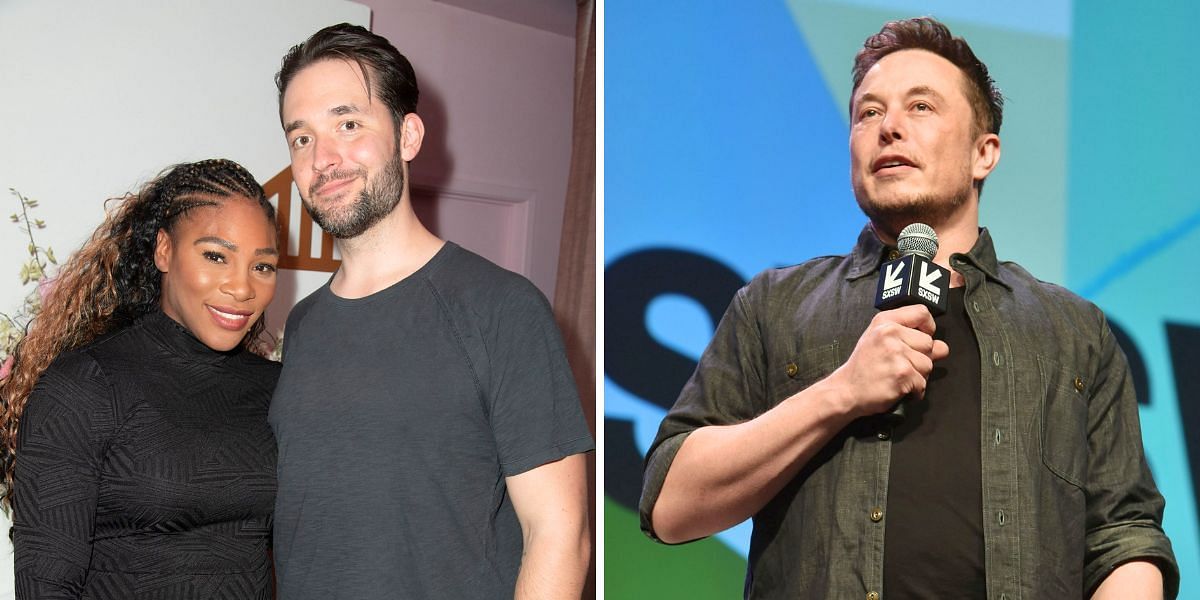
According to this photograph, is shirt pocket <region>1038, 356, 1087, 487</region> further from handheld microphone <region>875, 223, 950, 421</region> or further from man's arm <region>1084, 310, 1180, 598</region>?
handheld microphone <region>875, 223, 950, 421</region>

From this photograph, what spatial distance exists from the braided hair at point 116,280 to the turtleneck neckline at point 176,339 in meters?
0.10

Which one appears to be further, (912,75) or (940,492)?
(912,75)

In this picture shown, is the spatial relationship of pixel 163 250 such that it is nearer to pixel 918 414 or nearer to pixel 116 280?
pixel 116 280

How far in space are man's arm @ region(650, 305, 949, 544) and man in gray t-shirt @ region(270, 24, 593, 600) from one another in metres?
0.17

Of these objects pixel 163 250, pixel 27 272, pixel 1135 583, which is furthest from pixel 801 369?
pixel 27 272

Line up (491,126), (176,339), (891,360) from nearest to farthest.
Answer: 1. (891,360)
2. (176,339)
3. (491,126)

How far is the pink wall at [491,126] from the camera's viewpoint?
4.46m

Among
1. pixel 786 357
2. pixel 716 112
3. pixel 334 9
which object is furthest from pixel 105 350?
pixel 334 9

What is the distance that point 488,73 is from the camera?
15.4 ft

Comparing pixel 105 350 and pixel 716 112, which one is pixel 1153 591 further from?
pixel 105 350

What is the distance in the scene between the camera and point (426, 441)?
1.61 metres

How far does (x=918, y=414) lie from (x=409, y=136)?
3.39ft

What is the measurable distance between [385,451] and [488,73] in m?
3.34

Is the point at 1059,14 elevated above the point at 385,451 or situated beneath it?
elevated above
